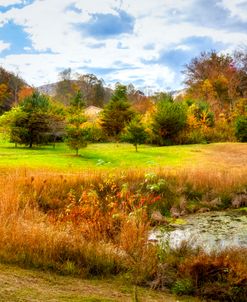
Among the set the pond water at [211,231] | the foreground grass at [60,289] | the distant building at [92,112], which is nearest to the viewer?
the foreground grass at [60,289]

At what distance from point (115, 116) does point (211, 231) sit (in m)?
22.5

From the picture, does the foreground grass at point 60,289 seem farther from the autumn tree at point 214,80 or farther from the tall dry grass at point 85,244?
the autumn tree at point 214,80

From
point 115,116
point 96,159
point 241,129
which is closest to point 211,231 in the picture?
point 96,159

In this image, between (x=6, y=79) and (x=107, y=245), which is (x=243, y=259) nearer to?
(x=107, y=245)

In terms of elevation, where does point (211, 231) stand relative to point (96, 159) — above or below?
below

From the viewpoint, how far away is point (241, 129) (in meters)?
30.2

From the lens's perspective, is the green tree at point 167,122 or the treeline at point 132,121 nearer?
the treeline at point 132,121

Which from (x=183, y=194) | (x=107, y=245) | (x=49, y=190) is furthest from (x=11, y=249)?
(x=183, y=194)

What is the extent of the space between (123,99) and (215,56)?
27.8 metres

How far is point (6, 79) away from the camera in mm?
64562

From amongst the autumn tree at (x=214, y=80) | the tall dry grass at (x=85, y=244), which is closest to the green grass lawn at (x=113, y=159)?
the tall dry grass at (x=85, y=244)

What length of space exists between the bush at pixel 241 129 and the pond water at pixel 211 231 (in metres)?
18.6

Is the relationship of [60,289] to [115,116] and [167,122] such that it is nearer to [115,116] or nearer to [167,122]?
[167,122]

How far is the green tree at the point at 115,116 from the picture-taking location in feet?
105
